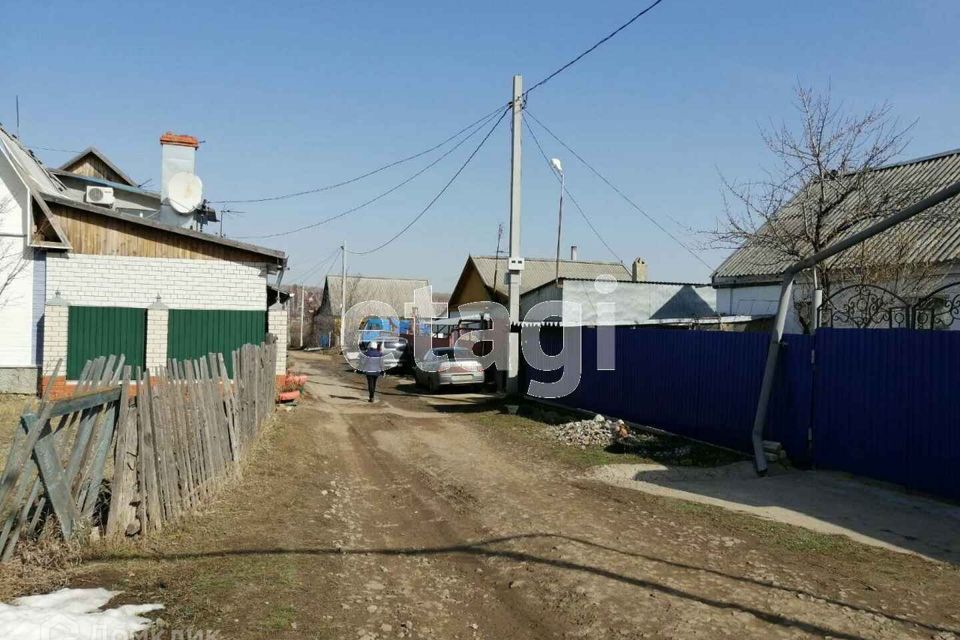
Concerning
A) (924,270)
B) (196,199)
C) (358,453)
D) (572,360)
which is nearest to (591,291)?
(572,360)

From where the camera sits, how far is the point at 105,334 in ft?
49.3

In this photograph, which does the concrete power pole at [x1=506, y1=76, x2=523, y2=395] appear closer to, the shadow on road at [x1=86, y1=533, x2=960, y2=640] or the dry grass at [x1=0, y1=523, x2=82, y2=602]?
the shadow on road at [x1=86, y1=533, x2=960, y2=640]

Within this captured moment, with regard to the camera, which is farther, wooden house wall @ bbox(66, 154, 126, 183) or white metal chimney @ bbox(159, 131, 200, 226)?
wooden house wall @ bbox(66, 154, 126, 183)

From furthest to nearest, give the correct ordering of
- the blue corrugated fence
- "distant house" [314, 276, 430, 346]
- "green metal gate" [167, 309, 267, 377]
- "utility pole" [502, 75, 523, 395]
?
"distant house" [314, 276, 430, 346], "utility pole" [502, 75, 523, 395], "green metal gate" [167, 309, 267, 377], the blue corrugated fence

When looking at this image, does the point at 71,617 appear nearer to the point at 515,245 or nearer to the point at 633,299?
the point at 515,245

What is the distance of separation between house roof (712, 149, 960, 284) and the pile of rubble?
225 inches

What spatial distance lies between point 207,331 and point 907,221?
16233 millimetres

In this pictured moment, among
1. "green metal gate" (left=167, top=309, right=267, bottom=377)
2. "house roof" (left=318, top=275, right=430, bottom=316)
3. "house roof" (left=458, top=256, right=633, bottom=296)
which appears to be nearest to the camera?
"green metal gate" (left=167, top=309, right=267, bottom=377)

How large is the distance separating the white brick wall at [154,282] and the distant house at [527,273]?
19.4 metres

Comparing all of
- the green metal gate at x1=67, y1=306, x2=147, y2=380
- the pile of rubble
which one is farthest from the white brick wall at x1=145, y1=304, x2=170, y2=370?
the pile of rubble

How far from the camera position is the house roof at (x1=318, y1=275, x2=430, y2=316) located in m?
60.6

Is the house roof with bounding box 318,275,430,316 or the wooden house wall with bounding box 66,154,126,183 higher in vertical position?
the wooden house wall with bounding box 66,154,126,183

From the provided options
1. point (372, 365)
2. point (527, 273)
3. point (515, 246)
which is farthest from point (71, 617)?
point (527, 273)

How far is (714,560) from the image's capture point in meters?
5.89
